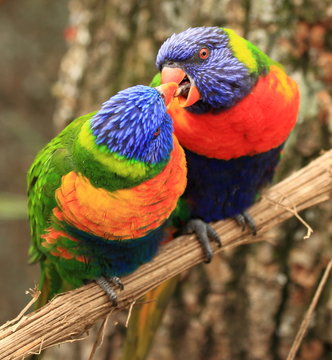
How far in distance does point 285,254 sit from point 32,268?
9.97ft

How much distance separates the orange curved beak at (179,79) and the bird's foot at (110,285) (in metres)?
0.78

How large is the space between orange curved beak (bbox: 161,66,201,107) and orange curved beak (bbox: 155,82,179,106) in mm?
70

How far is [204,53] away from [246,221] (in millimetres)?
852

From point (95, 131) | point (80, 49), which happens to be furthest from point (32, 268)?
point (95, 131)

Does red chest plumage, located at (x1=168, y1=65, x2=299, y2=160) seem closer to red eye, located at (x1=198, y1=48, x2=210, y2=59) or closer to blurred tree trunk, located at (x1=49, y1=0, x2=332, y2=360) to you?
red eye, located at (x1=198, y1=48, x2=210, y2=59)

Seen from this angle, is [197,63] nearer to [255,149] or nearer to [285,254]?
[255,149]

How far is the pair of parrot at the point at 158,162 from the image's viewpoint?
1.90m

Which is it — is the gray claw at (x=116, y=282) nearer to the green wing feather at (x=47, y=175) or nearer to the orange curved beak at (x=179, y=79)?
the green wing feather at (x=47, y=175)

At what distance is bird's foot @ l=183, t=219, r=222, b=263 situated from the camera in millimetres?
2445

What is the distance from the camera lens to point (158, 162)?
76.5 inches

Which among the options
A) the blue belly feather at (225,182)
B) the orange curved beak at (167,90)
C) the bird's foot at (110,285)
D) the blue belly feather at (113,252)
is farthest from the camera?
the blue belly feather at (225,182)

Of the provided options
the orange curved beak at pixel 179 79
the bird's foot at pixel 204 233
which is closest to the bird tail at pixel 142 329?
the bird's foot at pixel 204 233

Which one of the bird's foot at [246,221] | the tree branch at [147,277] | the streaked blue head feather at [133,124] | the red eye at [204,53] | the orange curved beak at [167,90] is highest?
the red eye at [204,53]

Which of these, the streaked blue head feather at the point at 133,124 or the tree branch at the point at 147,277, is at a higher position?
the streaked blue head feather at the point at 133,124
